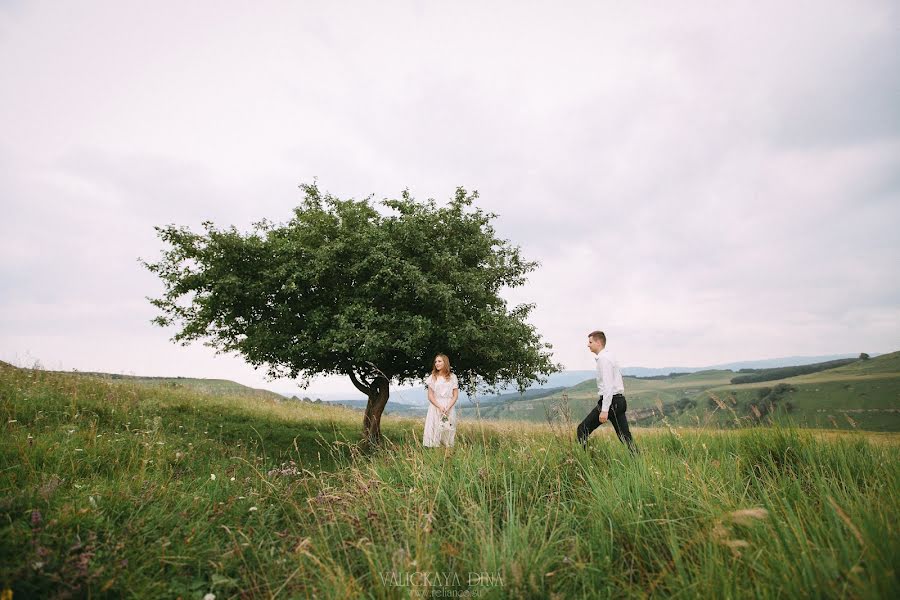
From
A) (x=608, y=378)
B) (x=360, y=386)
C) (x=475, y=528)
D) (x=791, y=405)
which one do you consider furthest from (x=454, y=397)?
(x=791, y=405)

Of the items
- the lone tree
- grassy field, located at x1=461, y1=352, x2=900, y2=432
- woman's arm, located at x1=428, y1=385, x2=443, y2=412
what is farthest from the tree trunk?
woman's arm, located at x1=428, y1=385, x2=443, y2=412

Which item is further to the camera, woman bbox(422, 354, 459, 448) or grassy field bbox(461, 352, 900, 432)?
woman bbox(422, 354, 459, 448)

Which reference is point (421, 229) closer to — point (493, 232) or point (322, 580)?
point (493, 232)

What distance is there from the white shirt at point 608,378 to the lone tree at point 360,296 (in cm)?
476

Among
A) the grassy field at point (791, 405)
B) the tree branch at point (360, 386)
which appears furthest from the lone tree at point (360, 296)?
the grassy field at point (791, 405)

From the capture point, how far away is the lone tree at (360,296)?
12695mm

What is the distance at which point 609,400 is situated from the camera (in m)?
8.42

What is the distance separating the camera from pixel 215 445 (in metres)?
10.3

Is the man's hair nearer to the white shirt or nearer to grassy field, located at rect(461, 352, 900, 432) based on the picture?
the white shirt

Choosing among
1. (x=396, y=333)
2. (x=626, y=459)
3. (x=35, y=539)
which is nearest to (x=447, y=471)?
(x=626, y=459)

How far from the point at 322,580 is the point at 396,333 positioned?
9495 millimetres

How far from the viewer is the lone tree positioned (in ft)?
41.7

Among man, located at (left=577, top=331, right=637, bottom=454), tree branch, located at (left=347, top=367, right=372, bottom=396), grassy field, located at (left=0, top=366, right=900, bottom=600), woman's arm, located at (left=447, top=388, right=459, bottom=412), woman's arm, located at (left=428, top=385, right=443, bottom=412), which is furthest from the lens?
tree branch, located at (left=347, top=367, right=372, bottom=396)

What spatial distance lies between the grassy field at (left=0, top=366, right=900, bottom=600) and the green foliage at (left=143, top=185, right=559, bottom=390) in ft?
20.4
